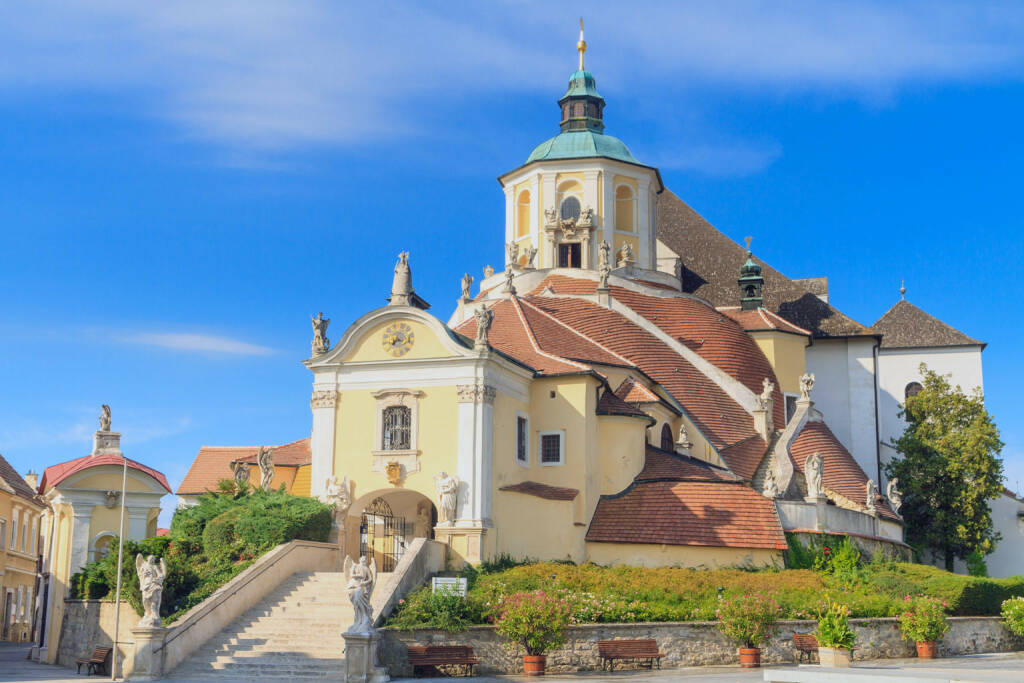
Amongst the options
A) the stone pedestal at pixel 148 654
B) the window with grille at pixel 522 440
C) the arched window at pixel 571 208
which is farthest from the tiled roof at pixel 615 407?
the stone pedestal at pixel 148 654

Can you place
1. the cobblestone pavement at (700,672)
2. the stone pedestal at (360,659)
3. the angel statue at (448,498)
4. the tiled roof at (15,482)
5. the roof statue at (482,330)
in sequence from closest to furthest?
the cobblestone pavement at (700,672) → the stone pedestal at (360,659) → the angel statue at (448,498) → the roof statue at (482,330) → the tiled roof at (15,482)

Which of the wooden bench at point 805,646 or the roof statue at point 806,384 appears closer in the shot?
the wooden bench at point 805,646

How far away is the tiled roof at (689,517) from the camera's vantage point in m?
34.0

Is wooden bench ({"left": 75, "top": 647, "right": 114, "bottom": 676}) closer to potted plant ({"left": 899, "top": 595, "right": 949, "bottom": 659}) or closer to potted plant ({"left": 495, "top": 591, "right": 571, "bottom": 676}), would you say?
potted plant ({"left": 495, "top": 591, "right": 571, "bottom": 676})

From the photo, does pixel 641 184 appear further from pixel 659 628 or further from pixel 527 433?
pixel 659 628

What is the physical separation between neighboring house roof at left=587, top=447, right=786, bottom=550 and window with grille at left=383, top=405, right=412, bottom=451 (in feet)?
20.1

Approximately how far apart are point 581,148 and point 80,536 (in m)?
26.1

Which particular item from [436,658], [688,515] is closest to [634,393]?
[688,515]

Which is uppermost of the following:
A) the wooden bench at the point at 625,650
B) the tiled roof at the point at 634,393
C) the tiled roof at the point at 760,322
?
the tiled roof at the point at 760,322

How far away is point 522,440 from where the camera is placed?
115 ft

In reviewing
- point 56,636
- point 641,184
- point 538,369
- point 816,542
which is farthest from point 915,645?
point 641,184

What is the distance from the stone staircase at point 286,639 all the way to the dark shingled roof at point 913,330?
3188 cm

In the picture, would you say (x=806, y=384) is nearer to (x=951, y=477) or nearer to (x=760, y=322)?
(x=760, y=322)

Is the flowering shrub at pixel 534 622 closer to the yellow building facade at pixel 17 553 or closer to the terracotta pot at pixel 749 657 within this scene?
the terracotta pot at pixel 749 657
